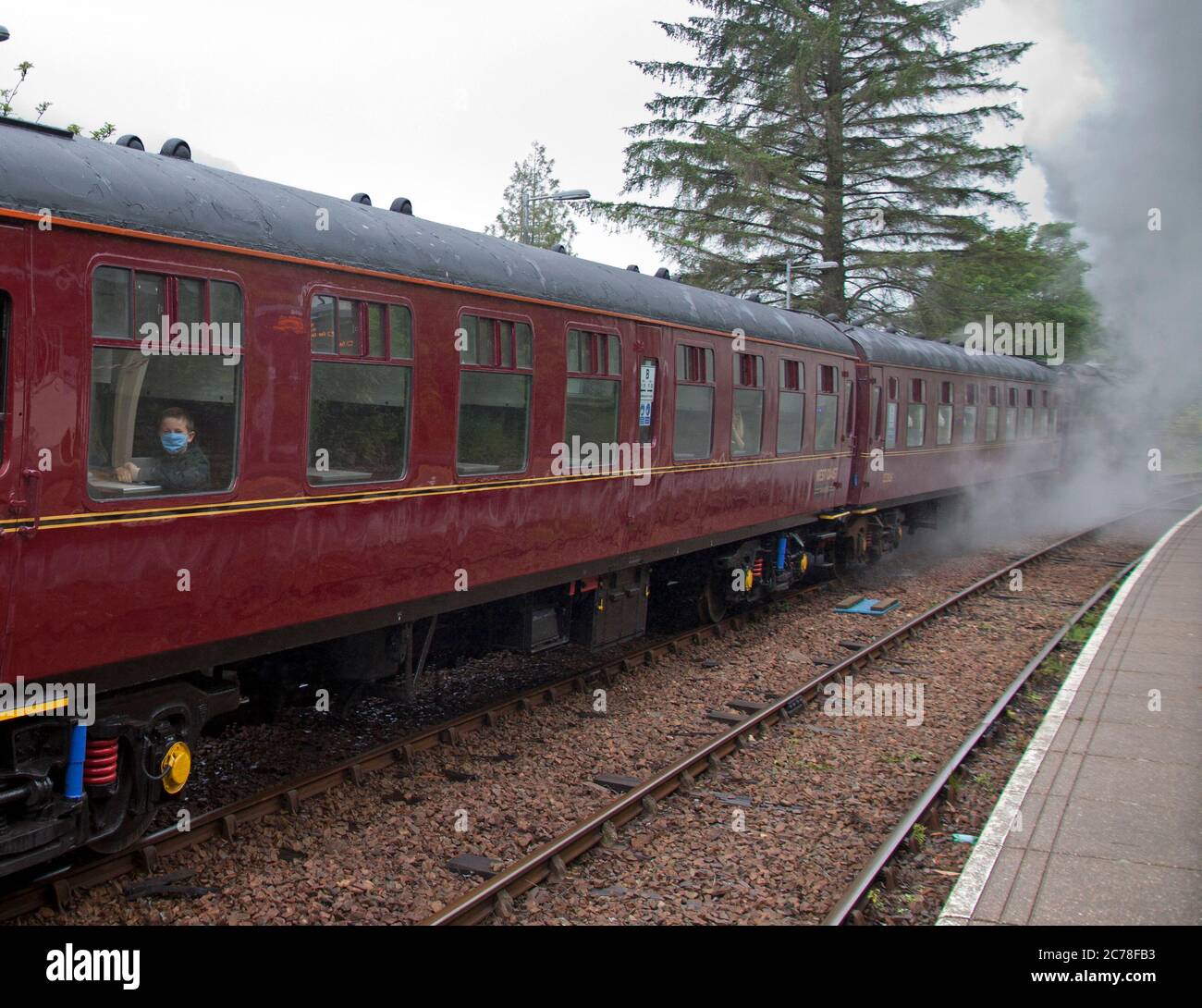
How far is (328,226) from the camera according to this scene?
5848 mm

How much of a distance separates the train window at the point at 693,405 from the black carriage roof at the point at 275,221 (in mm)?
428

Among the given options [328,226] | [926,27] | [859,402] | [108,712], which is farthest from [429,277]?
[926,27]

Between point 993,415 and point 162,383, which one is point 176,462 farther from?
point 993,415

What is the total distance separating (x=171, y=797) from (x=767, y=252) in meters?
23.3

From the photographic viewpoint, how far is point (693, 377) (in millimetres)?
9898

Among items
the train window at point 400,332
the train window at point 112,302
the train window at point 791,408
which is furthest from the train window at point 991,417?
the train window at point 112,302

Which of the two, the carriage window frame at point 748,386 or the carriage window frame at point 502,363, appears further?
the carriage window frame at point 748,386

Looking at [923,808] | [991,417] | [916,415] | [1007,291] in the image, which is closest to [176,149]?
[923,808]

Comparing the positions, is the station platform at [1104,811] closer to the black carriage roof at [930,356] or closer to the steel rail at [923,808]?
the steel rail at [923,808]

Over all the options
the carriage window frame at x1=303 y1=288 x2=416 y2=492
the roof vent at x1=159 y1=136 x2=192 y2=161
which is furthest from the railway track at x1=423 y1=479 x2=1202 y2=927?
the roof vent at x1=159 y1=136 x2=192 y2=161

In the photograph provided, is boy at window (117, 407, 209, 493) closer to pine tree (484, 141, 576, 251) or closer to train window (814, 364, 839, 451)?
train window (814, 364, 839, 451)

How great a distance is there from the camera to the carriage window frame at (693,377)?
959 cm

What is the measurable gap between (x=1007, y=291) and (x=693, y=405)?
23.9m
